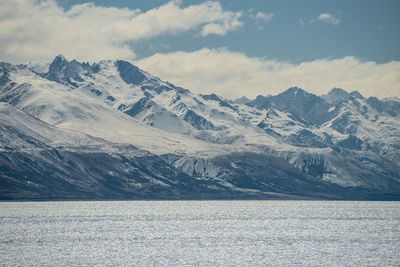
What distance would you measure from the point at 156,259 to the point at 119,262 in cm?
898

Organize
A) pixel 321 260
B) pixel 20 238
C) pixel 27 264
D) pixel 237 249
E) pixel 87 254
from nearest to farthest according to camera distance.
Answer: pixel 27 264 → pixel 321 260 → pixel 87 254 → pixel 237 249 → pixel 20 238

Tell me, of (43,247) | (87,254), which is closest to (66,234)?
(43,247)

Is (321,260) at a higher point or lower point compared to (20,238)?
higher

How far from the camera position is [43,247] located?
157 metres

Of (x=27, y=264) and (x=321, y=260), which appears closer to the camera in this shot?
(x=27, y=264)

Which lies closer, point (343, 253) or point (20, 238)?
point (343, 253)

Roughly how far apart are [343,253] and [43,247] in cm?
7596

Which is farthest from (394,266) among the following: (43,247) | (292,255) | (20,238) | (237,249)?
(20,238)

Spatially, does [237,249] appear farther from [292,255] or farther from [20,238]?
[20,238]

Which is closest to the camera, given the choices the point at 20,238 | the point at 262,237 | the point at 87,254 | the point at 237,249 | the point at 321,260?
the point at 321,260

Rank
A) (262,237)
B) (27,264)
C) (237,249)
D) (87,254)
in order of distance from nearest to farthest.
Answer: (27,264), (87,254), (237,249), (262,237)

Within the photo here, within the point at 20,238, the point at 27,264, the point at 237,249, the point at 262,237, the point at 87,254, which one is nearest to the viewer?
the point at 27,264

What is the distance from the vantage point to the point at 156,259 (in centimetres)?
13562

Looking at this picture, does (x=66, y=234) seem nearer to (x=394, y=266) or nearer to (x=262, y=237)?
(x=262, y=237)
